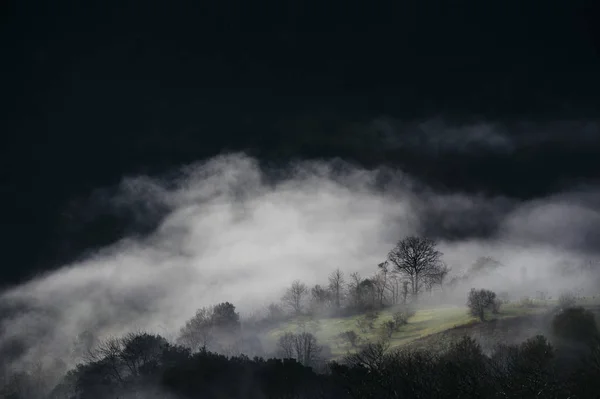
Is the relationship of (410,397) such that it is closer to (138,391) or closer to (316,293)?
(138,391)

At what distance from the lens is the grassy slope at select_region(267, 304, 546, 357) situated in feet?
284

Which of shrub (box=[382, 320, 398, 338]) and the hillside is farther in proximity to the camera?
shrub (box=[382, 320, 398, 338])

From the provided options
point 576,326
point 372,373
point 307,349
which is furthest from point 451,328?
point 307,349

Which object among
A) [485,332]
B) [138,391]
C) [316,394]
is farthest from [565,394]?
[138,391]

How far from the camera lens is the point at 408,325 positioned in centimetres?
9862

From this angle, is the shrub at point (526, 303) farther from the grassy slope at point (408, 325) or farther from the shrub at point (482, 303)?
the shrub at point (482, 303)

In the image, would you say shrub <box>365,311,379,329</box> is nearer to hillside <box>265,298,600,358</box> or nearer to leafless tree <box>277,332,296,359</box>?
hillside <box>265,298,600,358</box>

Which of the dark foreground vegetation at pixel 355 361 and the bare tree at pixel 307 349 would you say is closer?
the dark foreground vegetation at pixel 355 361

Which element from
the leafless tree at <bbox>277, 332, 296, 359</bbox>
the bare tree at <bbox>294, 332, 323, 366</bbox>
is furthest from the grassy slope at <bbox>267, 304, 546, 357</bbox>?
the leafless tree at <bbox>277, 332, 296, 359</bbox>

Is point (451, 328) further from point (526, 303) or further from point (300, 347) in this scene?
point (300, 347)

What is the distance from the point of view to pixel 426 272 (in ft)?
402

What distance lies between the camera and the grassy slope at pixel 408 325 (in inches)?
3403

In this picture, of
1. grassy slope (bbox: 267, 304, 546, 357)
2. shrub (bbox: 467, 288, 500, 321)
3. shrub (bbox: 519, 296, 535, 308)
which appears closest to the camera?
grassy slope (bbox: 267, 304, 546, 357)

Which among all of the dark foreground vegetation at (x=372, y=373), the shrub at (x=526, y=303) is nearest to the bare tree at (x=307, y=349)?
the dark foreground vegetation at (x=372, y=373)
